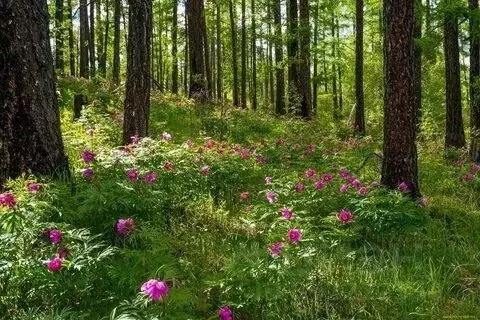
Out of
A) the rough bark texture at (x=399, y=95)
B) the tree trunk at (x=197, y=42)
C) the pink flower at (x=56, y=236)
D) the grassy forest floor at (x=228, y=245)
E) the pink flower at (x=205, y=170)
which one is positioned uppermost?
the tree trunk at (x=197, y=42)

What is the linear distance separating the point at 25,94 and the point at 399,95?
173 inches

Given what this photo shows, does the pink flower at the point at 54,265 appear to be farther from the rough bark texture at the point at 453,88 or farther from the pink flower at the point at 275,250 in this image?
the rough bark texture at the point at 453,88

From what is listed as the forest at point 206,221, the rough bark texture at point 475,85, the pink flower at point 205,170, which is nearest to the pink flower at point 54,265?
the forest at point 206,221

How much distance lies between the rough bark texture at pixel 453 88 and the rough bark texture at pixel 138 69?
809 cm

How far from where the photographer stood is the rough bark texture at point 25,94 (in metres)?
4.69

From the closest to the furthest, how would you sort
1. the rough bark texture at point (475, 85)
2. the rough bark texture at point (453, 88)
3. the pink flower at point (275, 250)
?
the pink flower at point (275, 250)
the rough bark texture at point (475, 85)
the rough bark texture at point (453, 88)

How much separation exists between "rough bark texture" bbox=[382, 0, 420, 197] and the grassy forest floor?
Result: 70 centimetres

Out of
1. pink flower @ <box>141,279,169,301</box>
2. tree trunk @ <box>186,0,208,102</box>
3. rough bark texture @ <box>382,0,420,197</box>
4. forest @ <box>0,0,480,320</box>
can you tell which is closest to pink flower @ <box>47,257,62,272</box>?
forest @ <box>0,0,480,320</box>

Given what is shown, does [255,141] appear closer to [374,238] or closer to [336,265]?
[374,238]

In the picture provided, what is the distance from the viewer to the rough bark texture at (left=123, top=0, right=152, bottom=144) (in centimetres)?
797

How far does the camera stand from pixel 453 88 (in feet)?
41.8

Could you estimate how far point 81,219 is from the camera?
4.17m

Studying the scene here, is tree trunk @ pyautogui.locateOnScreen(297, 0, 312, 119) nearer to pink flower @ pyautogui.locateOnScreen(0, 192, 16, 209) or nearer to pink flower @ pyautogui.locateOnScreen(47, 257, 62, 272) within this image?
pink flower @ pyautogui.locateOnScreen(0, 192, 16, 209)

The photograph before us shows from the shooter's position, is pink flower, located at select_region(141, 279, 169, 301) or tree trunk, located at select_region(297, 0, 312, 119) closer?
pink flower, located at select_region(141, 279, 169, 301)
